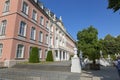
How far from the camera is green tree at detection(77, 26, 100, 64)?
61.7 feet

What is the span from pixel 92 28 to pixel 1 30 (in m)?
14.3

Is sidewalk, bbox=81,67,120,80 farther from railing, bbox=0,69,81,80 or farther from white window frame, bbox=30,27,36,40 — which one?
white window frame, bbox=30,27,36,40

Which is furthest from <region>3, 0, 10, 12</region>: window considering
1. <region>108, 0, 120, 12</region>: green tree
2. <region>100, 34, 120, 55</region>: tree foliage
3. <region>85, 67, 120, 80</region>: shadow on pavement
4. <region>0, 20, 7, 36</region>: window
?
<region>100, 34, 120, 55</region>: tree foliage

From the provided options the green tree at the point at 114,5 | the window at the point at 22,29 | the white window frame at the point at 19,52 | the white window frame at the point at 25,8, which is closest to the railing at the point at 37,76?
the green tree at the point at 114,5

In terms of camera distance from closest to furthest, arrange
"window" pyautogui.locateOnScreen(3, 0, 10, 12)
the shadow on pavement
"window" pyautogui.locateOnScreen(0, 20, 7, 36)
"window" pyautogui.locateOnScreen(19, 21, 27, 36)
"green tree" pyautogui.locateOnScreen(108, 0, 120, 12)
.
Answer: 1. "green tree" pyautogui.locateOnScreen(108, 0, 120, 12)
2. the shadow on pavement
3. "window" pyautogui.locateOnScreen(0, 20, 7, 36)
4. "window" pyautogui.locateOnScreen(19, 21, 27, 36)
5. "window" pyautogui.locateOnScreen(3, 0, 10, 12)

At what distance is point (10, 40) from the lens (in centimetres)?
1830

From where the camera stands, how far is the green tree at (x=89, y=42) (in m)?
18.8

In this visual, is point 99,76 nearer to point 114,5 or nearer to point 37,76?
point 37,76

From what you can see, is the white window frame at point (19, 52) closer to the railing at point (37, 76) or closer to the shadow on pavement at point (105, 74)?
the railing at point (37, 76)

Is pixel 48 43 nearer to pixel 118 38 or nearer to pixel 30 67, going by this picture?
pixel 30 67

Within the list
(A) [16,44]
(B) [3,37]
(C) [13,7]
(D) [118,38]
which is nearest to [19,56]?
(A) [16,44]

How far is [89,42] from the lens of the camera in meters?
20.0

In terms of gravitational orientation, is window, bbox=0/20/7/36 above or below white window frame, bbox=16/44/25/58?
above

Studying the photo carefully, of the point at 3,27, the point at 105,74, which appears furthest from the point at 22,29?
the point at 105,74
